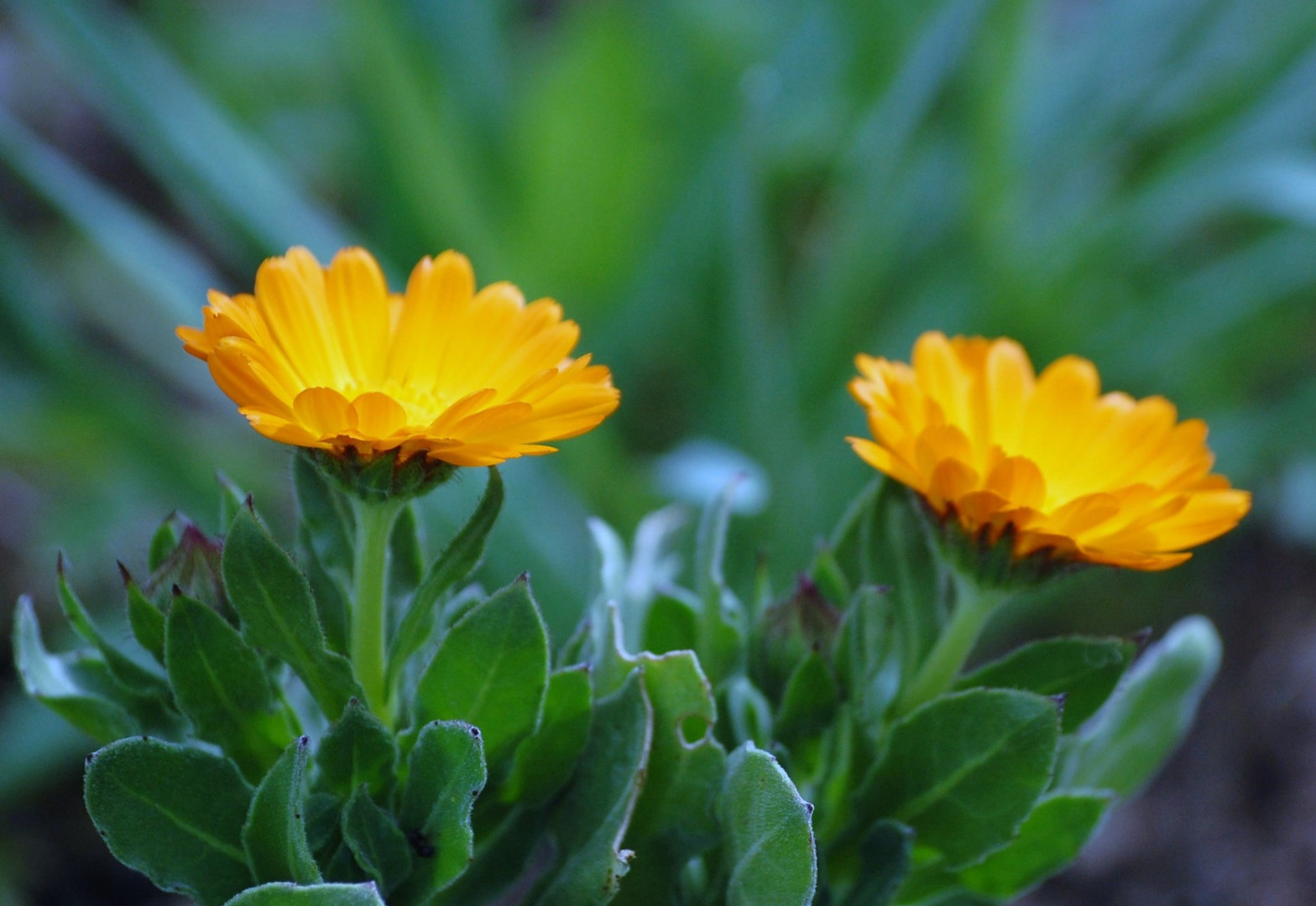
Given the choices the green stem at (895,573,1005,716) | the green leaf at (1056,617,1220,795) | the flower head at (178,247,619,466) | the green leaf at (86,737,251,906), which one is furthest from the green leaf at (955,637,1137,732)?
the green leaf at (86,737,251,906)

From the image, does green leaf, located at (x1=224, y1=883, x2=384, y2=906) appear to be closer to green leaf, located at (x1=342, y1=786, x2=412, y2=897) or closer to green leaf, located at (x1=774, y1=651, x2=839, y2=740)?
green leaf, located at (x1=342, y1=786, x2=412, y2=897)

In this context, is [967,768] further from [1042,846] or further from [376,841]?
[376,841]

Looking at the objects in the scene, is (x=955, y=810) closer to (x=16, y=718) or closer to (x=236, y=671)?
(x=236, y=671)

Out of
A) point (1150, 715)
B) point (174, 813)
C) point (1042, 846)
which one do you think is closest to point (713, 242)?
point (1150, 715)

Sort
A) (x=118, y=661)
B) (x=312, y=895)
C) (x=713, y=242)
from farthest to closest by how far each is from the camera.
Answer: (x=713, y=242) → (x=118, y=661) → (x=312, y=895)

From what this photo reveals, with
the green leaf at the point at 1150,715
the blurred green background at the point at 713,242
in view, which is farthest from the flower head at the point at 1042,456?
the blurred green background at the point at 713,242

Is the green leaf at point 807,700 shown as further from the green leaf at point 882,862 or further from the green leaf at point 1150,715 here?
the green leaf at point 1150,715
